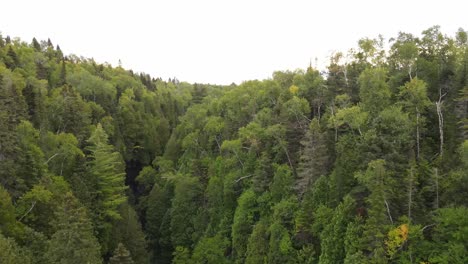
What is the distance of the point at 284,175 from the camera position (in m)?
43.1

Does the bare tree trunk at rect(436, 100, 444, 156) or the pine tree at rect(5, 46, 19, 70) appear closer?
the bare tree trunk at rect(436, 100, 444, 156)

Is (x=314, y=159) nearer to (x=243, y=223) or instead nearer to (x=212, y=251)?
(x=243, y=223)

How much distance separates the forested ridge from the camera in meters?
30.5

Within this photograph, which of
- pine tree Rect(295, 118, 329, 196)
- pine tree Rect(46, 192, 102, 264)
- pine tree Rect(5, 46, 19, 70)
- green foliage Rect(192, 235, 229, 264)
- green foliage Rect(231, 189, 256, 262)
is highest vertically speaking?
pine tree Rect(5, 46, 19, 70)

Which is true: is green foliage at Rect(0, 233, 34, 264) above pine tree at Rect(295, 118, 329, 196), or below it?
below

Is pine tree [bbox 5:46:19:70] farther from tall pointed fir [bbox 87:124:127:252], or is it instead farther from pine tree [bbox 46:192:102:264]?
pine tree [bbox 46:192:102:264]

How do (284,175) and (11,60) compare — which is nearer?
(284,175)

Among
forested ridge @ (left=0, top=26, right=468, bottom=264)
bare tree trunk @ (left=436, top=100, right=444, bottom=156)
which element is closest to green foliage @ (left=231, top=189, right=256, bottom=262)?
forested ridge @ (left=0, top=26, right=468, bottom=264)

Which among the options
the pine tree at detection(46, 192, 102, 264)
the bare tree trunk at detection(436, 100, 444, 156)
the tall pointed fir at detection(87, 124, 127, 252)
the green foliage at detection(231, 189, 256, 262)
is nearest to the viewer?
the pine tree at detection(46, 192, 102, 264)

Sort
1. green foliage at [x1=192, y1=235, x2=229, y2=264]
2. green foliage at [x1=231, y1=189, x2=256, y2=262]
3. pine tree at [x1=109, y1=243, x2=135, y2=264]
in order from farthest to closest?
1. green foliage at [x1=192, y1=235, x2=229, y2=264]
2. green foliage at [x1=231, y1=189, x2=256, y2=262]
3. pine tree at [x1=109, y1=243, x2=135, y2=264]

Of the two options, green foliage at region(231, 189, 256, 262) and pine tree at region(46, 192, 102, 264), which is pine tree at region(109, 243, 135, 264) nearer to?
pine tree at region(46, 192, 102, 264)

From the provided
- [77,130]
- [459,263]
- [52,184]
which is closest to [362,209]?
[459,263]

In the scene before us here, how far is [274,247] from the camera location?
128ft

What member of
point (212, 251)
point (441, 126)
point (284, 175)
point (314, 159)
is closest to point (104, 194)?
point (212, 251)
